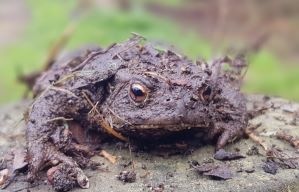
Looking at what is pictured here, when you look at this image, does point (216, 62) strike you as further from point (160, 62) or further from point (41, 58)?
point (41, 58)

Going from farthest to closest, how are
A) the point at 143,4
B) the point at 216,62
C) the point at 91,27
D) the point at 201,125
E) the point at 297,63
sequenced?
1. the point at 143,4
2. the point at 91,27
3. the point at 297,63
4. the point at 216,62
5. the point at 201,125

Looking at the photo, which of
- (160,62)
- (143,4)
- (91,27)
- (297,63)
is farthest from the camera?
(143,4)

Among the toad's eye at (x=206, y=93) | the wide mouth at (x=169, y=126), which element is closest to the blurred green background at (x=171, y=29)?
the toad's eye at (x=206, y=93)

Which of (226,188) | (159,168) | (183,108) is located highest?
(183,108)

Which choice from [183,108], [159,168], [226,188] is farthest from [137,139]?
[226,188]

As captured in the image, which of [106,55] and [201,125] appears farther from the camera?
[106,55]

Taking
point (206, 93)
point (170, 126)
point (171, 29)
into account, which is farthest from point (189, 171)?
point (171, 29)

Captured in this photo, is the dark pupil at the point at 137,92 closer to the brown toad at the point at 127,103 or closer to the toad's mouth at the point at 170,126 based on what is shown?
the brown toad at the point at 127,103
